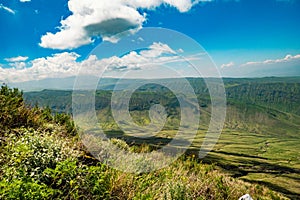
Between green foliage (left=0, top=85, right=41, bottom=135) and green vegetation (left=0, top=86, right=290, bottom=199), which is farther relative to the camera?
green foliage (left=0, top=85, right=41, bottom=135)

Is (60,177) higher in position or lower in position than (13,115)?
lower

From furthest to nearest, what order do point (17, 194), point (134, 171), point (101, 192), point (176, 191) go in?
point (134, 171)
point (176, 191)
point (101, 192)
point (17, 194)

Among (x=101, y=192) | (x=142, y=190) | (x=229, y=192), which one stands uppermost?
(x=101, y=192)

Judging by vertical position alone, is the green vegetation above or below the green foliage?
below

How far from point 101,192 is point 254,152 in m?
201

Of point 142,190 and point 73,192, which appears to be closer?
point 73,192

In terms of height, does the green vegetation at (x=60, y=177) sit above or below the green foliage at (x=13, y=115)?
below

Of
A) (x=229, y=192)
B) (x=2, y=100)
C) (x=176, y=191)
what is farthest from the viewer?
(x=2, y=100)

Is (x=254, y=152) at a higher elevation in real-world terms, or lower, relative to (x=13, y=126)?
lower

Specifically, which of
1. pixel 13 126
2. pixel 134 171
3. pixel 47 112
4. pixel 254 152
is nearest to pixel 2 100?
pixel 13 126

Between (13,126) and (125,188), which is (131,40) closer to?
(13,126)

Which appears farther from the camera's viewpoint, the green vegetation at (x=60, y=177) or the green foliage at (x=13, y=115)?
the green foliage at (x=13, y=115)

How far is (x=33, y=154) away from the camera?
18.5 ft

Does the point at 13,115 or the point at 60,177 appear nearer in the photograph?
the point at 60,177
